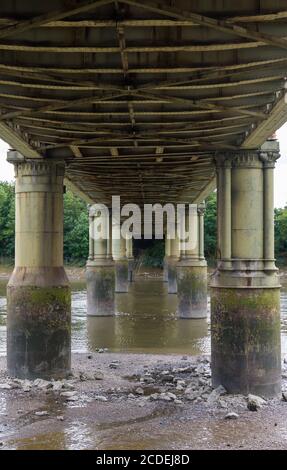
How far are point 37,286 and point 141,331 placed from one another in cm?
1088

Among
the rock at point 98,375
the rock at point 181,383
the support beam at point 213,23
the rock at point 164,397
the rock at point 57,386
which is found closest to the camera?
the support beam at point 213,23

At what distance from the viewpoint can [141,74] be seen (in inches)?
420

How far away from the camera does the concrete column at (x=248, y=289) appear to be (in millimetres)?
14734

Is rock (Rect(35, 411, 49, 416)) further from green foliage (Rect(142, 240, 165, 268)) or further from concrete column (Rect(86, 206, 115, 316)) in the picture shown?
green foliage (Rect(142, 240, 165, 268))

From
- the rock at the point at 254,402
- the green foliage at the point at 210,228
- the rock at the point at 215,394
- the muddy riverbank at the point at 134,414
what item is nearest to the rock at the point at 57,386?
the muddy riverbank at the point at 134,414

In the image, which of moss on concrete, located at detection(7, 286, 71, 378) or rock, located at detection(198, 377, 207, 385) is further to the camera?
moss on concrete, located at detection(7, 286, 71, 378)

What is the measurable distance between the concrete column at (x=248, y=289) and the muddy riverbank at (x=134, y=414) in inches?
25.4

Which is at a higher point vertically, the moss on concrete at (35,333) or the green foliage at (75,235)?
the green foliage at (75,235)

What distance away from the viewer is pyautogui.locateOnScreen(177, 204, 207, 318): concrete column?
3060cm

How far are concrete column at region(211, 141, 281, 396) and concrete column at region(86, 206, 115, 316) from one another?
16536 mm

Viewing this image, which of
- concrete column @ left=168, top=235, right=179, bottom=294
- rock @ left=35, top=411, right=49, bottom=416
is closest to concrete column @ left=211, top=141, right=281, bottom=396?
rock @ left=35, top=411, right=49, bottom=416

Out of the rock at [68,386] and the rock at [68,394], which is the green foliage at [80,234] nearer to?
the rock at [68,386]

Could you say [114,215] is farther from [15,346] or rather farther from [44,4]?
[44,4]

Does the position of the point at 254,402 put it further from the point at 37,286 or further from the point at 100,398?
the point at 37,286
